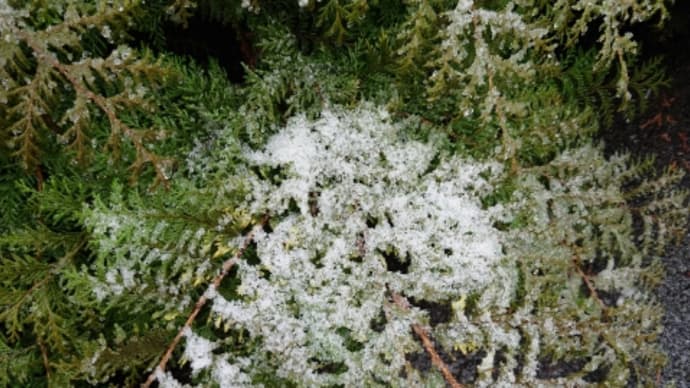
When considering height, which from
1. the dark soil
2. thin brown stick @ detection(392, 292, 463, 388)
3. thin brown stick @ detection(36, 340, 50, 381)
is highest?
the dark soil

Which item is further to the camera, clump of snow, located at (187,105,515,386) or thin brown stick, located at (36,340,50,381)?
thin brown stick, located at (36,340,50,381)

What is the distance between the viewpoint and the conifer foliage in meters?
0.93

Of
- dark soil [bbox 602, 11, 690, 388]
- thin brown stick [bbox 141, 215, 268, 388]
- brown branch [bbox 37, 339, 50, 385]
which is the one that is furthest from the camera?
dark soil [bbox 602, 11, 690, 388]

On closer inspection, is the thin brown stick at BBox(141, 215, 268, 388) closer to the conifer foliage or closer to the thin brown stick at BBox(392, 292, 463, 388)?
the conifer foliage

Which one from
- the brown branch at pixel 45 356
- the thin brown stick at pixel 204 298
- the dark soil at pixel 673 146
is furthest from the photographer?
the dark soil at pixel 673 146

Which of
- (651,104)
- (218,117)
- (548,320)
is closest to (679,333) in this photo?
Answer: (651,104)

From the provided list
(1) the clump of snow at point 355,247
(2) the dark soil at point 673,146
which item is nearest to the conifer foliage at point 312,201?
(1) the clump of snow at point 355,247

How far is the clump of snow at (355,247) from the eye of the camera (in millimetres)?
924

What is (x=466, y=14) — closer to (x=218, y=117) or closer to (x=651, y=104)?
(x=218, y=117)

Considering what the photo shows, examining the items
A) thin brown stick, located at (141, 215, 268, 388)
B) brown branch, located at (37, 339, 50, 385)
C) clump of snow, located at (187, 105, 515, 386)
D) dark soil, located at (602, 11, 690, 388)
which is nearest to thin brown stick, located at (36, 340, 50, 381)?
brown branch, located at (37, 339, 50, 385)

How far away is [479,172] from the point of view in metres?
1.07

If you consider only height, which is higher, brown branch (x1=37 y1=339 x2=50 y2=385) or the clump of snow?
the clump of snow

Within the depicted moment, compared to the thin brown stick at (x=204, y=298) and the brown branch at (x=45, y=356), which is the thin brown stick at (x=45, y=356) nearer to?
the brown branch at (x=45, y=356)

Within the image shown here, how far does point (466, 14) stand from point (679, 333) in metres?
1.30
